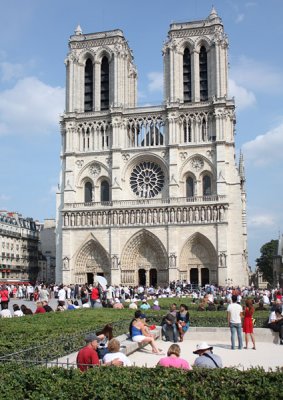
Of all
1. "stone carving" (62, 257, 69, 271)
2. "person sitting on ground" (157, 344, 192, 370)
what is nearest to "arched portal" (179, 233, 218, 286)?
"stone carving" (62, 257, 69, 271)

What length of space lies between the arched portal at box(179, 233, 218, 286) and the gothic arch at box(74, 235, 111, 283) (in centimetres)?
725

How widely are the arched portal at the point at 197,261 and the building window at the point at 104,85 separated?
52.5ft

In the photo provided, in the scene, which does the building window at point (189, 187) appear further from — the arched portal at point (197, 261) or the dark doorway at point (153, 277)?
the dark doorway at point (153, 277)

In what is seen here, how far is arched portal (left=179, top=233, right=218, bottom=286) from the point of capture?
47.0 metres

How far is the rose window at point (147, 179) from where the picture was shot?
50.1 metres

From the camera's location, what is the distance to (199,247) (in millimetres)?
47688

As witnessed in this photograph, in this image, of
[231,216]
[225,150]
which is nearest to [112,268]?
[231,216]

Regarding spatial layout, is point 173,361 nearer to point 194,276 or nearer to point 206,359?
point 206,359

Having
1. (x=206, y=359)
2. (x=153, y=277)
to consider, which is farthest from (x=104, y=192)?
(x=206, y=359)

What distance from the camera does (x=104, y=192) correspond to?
5125 centimetres

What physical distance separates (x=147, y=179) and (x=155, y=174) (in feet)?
2.97

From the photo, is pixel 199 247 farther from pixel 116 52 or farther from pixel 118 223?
pixel 116 52

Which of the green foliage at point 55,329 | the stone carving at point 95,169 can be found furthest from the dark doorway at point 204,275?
the green foliage at point 55,329

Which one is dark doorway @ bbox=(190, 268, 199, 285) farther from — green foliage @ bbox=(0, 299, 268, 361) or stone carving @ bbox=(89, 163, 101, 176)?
green foliage @ bbox=(0, 299, 268, 361)
